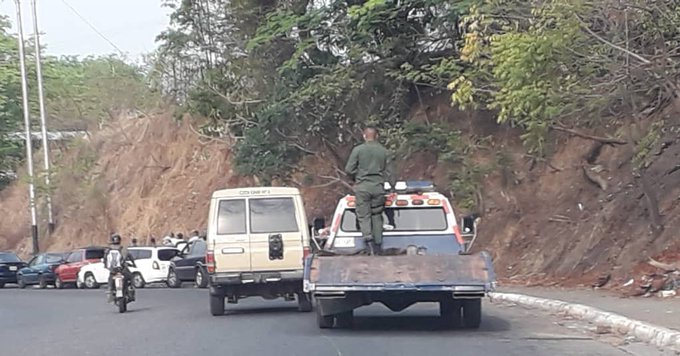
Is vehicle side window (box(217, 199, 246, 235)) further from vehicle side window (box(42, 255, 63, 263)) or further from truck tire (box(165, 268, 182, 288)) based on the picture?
vehicle side window (box(42, 255, 63, 263))

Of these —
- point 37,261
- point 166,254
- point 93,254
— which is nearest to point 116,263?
point 166,254

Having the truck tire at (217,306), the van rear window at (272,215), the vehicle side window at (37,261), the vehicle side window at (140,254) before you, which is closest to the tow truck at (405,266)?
the van rear window at (272,215)

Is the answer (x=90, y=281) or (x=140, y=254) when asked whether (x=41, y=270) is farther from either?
(x=140, y=254)

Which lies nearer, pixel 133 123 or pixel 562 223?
pixel 562 223

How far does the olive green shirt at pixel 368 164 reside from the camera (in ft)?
49.8

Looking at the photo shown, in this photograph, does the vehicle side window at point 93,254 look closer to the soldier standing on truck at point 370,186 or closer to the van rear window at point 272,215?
the van rear window at point 272,215

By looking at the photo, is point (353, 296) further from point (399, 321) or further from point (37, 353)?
point (37, 353)

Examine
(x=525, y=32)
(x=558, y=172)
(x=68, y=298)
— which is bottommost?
(x=68, y=298)

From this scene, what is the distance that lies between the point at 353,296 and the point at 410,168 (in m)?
22.0

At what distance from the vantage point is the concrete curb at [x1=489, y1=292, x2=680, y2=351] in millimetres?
13136

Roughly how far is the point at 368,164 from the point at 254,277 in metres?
4.66

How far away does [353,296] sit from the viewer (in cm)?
1470

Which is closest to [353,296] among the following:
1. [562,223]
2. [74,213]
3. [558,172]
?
[562,223]

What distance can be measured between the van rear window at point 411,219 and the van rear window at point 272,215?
9.31 ft
